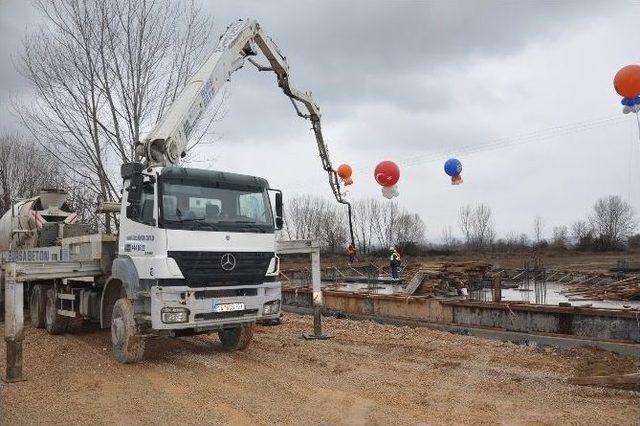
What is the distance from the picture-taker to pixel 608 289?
14922 millimetres

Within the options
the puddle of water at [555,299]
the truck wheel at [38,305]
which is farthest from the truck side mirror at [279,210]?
the puddle of water at [555,299]

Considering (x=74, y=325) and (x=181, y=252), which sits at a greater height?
(x=181, y=252)

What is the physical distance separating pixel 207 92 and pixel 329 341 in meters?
5.38

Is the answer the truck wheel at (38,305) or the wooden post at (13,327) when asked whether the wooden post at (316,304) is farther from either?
the truck wheel at (38,305)

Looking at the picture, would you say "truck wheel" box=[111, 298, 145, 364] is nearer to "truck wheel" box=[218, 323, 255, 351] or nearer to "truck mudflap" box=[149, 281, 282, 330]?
"truck mudflap" box=[149, 281, 282, 330]

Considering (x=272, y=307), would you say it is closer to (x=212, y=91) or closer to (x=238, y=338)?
(x=238, y=338)

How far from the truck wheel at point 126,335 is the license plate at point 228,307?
1.30 meters

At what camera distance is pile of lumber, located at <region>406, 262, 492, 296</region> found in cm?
1481

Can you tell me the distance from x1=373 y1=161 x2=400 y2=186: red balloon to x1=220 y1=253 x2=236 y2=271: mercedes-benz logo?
7.89 m

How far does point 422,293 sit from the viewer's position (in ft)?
48.4

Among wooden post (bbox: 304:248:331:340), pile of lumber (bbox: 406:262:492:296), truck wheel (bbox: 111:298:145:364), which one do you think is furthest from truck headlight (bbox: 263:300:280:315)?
pile of lumber (bbox: 406:262:492:296)

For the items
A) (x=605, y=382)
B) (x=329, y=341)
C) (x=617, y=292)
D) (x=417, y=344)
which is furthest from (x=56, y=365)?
(x=617, y=292)

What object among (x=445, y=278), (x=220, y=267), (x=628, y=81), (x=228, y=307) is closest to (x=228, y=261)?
(x=220, y=267)

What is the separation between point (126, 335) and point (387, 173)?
9.05 metres
